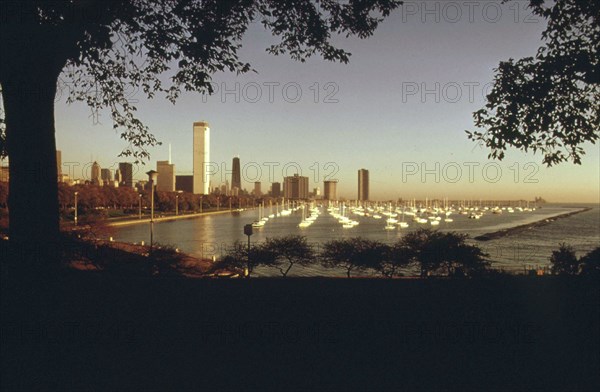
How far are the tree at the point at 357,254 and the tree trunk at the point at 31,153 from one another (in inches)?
1029

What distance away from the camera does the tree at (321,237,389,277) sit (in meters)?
32.9

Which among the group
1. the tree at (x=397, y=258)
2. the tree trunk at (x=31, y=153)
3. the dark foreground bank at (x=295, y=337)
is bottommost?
the tree at (x=397, y=258)

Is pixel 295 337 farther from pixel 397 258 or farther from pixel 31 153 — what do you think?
pixel 397 258

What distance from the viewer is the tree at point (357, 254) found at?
3294 centimetres

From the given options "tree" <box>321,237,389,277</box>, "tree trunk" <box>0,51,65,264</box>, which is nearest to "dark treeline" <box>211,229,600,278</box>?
"tree" <box>321,237,389,277</box>

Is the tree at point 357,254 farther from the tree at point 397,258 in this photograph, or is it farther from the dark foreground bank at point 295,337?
the dark foreground bank at point 295,337

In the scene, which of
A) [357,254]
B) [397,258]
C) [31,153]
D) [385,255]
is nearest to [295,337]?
[31,153]

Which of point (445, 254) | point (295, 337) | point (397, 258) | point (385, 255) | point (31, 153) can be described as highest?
point (31, 153)

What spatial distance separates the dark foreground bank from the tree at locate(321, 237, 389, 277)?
24.6 metres

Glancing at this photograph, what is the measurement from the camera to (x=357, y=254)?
3338 cm

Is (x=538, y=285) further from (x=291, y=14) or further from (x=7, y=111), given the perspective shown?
(x=7, y=111)

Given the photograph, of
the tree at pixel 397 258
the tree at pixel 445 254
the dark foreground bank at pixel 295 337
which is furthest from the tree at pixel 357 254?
the dark foreground bank at pixel 295 337

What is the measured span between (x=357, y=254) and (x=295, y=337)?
27891 millimetres

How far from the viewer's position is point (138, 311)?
22.1 feet
